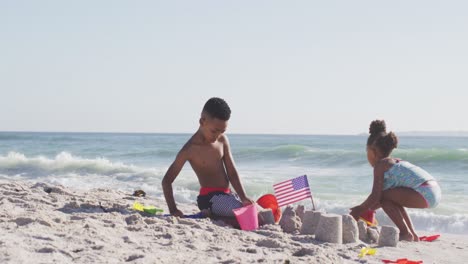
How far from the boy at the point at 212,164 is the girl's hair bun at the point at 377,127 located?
124cm

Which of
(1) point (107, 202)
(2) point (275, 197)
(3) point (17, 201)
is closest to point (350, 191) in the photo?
(2) point (275, 197)

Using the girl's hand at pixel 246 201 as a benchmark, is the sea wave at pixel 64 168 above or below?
below

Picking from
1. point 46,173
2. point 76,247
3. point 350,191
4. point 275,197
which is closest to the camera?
point 76,247

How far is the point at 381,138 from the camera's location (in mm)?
4836

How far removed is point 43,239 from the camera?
3.30 meters

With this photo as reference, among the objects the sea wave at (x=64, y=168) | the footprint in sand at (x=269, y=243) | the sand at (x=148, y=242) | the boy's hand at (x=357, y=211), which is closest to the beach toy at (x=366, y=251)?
the sand at (x=148, y=242)

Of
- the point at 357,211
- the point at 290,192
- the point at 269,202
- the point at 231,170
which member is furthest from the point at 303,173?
the point at 357,211

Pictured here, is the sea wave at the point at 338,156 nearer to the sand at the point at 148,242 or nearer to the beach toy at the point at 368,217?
the beach toy at the point at 368,217

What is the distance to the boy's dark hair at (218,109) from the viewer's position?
15.2ft

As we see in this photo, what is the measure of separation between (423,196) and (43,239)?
3.04 meters

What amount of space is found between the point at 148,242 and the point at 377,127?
2.36 m

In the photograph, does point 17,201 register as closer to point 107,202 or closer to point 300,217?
point 107,202

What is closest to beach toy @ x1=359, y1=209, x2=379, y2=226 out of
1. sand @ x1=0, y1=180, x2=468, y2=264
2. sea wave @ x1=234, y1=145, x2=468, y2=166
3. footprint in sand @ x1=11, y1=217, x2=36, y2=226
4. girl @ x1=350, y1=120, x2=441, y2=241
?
girl @ x1=350, y1=120, x2=441, y2=241

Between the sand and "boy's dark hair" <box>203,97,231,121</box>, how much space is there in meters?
0.87
